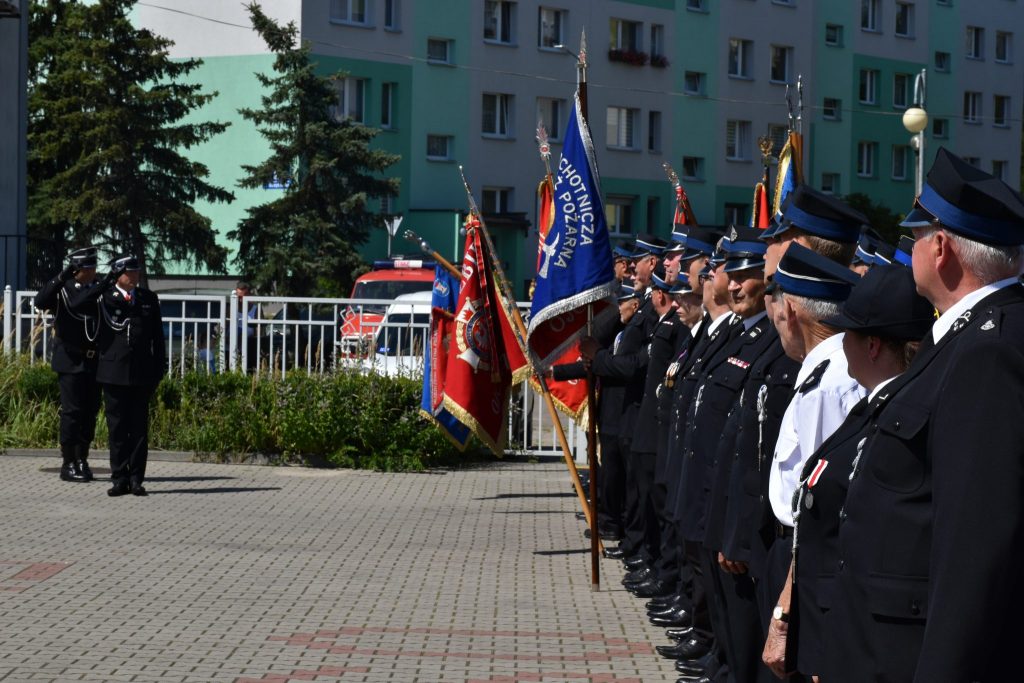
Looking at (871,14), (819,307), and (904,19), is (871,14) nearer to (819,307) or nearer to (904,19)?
(904,19)

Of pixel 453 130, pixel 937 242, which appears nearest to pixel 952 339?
pixel 937 242

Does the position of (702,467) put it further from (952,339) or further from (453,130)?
Answer: (453,130)

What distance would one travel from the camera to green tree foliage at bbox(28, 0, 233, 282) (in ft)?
123

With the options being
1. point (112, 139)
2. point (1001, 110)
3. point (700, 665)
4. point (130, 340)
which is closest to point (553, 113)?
point (112, 139)

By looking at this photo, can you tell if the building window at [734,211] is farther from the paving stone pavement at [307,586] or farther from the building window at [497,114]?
the paving stone pavement at [307,586]

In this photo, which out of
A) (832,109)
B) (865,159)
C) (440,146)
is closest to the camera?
A: (440,146)

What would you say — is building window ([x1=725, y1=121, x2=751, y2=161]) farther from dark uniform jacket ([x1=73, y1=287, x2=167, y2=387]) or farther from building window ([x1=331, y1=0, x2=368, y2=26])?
dark uniform jacket ([x1=73, y1=287, x2=167, y2=387])

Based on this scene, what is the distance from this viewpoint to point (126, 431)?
1341cm

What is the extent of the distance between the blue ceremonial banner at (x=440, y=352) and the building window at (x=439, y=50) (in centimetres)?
3628

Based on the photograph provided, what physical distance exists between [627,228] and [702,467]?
1913 inches

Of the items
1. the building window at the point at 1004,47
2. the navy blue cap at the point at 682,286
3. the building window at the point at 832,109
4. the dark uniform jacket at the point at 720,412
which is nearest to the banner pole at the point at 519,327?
the navy blue cap at the point at 682,286

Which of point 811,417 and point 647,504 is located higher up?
point 811,417

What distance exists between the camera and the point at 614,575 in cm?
1026

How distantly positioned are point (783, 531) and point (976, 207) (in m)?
1.72
